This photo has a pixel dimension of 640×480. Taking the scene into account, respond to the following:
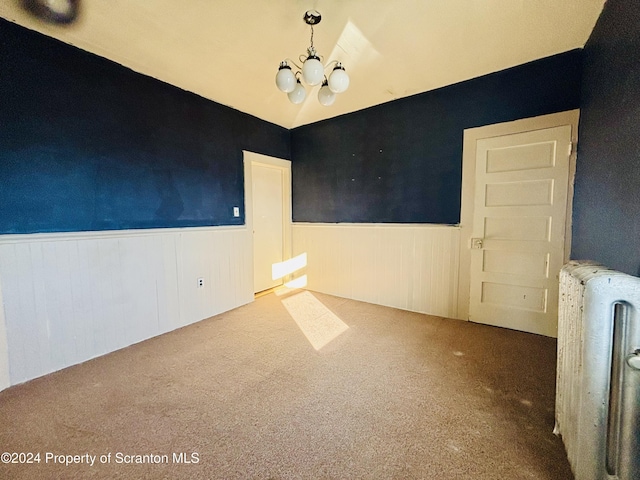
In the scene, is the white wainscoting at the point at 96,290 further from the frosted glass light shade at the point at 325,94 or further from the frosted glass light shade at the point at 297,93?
the frosted glass light shade at the point at 325,94

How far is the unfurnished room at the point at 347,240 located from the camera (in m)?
1.24

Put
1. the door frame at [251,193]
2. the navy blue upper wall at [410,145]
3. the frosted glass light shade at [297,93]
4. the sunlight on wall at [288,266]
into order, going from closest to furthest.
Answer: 1. the frosted glass light shade at [297,93]
2. the navy blue upper wall at [410,145]
3. the door frame at [251,193]
4. the sunlight on wall at [288,266]

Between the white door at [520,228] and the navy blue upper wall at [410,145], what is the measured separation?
0.83 feet

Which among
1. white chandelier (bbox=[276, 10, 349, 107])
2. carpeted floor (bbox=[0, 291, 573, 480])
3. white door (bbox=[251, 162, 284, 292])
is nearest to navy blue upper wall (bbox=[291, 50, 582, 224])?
white door (bbox=[251, 162, 284, 292])

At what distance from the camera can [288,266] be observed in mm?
4273

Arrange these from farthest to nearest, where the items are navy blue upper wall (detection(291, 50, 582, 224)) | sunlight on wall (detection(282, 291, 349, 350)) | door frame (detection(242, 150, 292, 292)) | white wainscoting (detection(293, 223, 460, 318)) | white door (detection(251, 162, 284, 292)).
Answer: white door (detection(251, 162, 284, 292)) → door frame (detection(242, 150, 292, 292)) → white wainscoting (detection(293, 223, 460, 318)) → sunlight on wall (detection(282, 291, 349, 350)) → navy blue upper wall (detection(291, 50, 582, 224))

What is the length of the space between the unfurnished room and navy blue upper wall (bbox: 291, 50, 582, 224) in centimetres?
3

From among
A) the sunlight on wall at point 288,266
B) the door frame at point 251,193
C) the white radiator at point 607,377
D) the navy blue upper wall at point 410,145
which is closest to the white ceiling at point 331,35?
the navy blue upper wall at point 410,145

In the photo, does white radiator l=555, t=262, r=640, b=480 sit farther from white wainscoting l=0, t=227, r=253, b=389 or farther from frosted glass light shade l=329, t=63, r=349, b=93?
white wainscoting l=0, t=227, r=253, b=389

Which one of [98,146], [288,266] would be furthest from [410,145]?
[98,146]

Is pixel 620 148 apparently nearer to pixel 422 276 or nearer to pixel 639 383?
pixel 639 383

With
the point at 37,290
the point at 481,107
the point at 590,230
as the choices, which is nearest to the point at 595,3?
the point at 481,107

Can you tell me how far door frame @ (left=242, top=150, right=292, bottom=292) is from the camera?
3.45 m

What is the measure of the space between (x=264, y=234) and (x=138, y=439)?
2859 mm
